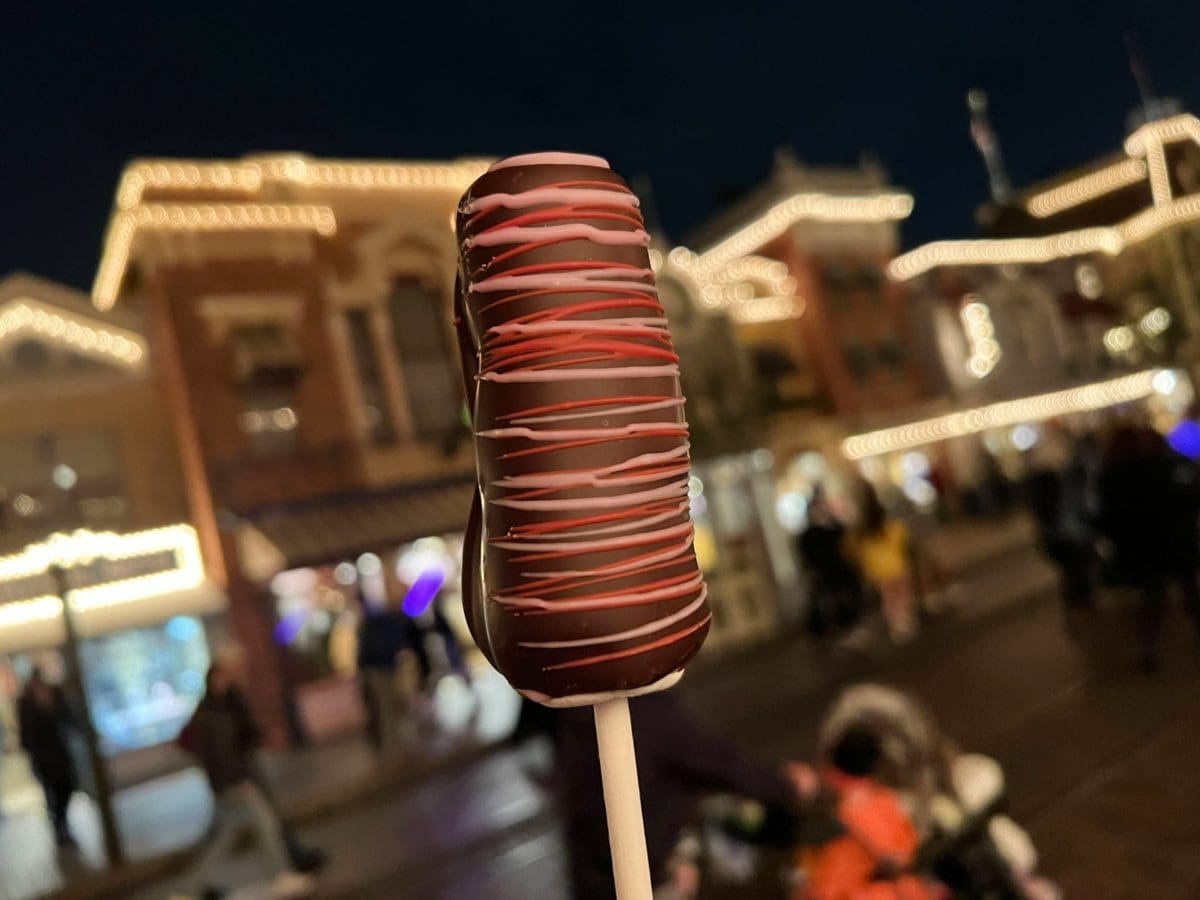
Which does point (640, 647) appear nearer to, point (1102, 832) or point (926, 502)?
point (1102, 832)

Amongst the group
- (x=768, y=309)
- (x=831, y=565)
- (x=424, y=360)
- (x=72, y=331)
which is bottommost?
(x=831, y=565)

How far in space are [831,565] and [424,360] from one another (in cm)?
921

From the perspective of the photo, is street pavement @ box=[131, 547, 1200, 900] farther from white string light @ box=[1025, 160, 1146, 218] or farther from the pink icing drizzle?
white string light @ box=[1025, 160, 1146, 218]

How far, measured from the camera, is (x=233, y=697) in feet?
21.4

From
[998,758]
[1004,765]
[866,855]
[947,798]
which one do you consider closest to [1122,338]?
[998,758]

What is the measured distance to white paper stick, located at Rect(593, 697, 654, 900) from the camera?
4.62 feet

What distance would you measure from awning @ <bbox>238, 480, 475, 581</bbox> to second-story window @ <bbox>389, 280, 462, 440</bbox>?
4.96 feet

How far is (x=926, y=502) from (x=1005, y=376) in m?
6.19

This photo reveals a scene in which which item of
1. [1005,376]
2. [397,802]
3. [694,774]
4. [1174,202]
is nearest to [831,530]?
[1174,202]

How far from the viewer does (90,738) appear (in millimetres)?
8438

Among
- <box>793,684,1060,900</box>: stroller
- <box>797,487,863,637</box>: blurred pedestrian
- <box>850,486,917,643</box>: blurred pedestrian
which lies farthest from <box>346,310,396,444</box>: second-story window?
<box>793,684,1060,900</box>: stroller

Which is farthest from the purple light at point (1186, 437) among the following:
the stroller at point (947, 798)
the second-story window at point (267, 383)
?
the second-story window at point (267, 383)

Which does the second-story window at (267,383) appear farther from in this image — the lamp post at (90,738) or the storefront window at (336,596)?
the lamp post at (90,738)

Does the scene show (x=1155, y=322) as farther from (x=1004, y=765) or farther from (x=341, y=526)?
(x=341, y=526)
